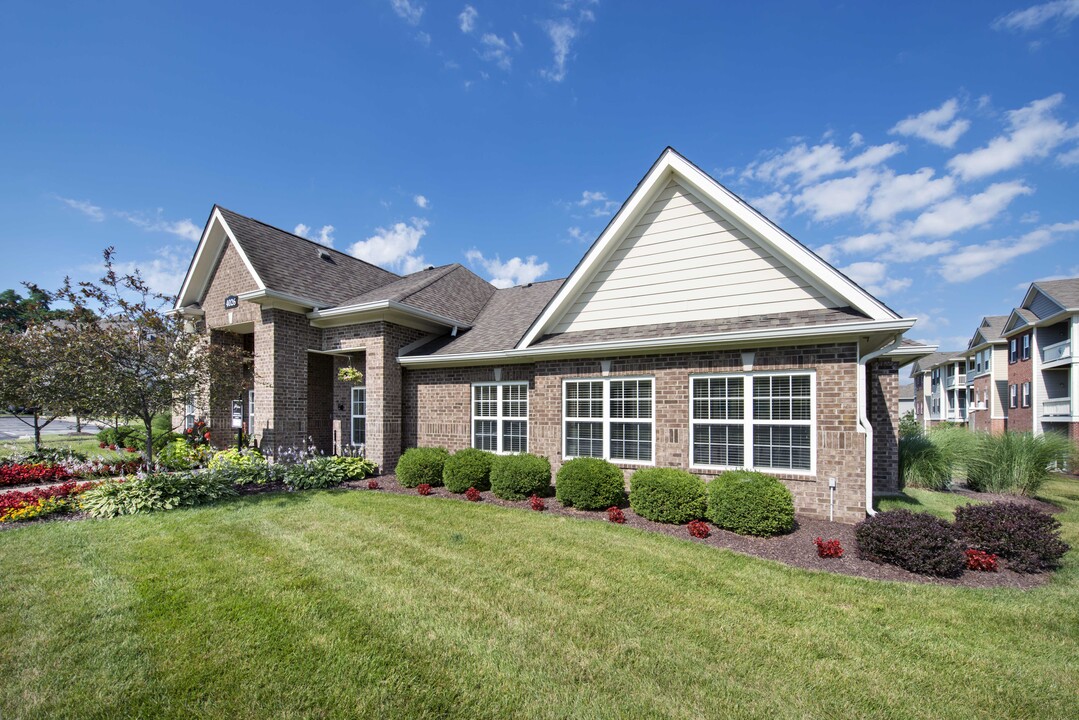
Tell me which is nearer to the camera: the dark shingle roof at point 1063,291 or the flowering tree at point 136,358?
the flowering tree at point 136,358

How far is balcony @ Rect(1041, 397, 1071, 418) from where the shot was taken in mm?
23078

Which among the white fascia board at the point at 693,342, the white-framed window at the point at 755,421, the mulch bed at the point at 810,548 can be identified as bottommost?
the mulch bed at the point at 810,548

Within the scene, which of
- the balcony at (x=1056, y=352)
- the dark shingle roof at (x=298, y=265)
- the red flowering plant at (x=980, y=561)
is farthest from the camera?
the balcony at (x=1056, y=352)

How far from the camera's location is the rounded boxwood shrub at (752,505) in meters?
7.25

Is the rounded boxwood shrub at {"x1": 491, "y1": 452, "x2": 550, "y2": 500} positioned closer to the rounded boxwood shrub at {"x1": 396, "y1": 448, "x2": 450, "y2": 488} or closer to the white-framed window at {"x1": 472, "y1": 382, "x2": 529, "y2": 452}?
the white-framed window at {"x1": 472, "y1": 382, "x2": 529, "y2": 452}

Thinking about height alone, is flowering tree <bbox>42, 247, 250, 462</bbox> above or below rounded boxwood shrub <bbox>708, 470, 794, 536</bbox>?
above

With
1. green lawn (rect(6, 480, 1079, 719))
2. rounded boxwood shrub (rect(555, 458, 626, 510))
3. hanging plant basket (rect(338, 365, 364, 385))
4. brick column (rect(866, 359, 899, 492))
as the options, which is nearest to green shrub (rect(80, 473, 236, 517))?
green lawn (rect(6, 480, 1079, 719))

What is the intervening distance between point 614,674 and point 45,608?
5.96 m

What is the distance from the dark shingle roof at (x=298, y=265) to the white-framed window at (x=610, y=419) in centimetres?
843

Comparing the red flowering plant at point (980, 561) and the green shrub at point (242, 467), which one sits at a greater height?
the green shrub at point (242, 467)

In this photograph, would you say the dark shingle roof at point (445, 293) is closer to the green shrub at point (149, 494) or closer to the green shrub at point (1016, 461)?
the green shrub at point (149, 494)

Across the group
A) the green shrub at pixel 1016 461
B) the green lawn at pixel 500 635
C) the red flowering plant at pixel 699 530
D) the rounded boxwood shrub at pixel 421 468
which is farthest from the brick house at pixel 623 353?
the green shrub at pixel 1016 461

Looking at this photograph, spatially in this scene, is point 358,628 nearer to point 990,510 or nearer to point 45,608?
point 45,608

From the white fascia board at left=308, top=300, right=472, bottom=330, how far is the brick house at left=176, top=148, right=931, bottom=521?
6cm
